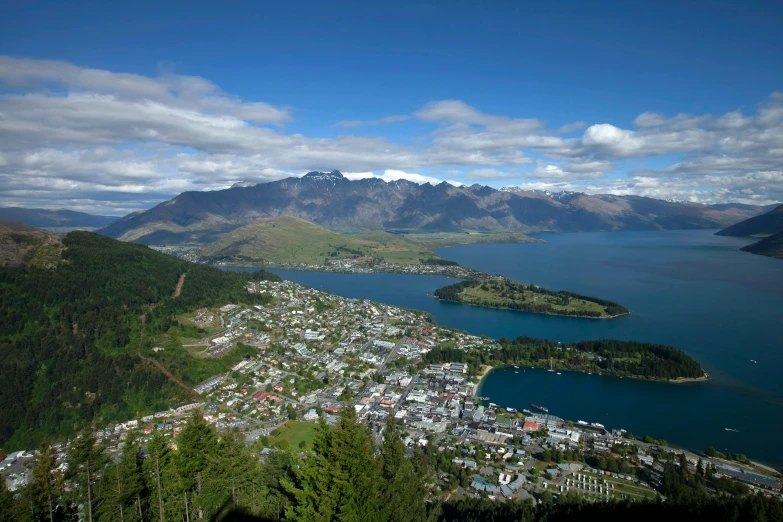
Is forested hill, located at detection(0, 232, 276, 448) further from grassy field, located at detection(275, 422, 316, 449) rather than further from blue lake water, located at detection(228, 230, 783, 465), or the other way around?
blue lake water, located at detection(228, 230, 783, 465)

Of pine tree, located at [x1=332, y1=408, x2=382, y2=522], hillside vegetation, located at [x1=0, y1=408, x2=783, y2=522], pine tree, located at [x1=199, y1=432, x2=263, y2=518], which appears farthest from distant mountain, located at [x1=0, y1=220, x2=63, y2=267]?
pine tree, located at [x1=332, y1=408, x2=382, y2=522]

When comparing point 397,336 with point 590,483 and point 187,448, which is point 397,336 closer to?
point 590,483

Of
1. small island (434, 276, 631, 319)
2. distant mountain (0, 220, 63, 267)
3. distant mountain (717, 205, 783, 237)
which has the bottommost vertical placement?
small island (434, 276, 631, 319)

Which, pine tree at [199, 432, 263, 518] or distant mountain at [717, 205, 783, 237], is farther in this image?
distant mountain at [717, 205, 783, 237]

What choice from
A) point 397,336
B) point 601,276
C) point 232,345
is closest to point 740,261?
point 601,276

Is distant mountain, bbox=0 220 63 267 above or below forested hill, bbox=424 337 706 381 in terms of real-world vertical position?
above

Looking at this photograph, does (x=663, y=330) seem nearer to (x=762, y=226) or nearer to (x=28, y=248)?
(x=28, y=248)

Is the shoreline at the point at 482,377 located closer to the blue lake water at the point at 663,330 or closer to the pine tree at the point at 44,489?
the blue lake water at the point at 663,330

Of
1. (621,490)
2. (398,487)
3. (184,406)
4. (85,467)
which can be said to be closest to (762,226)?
→ (621,490)
